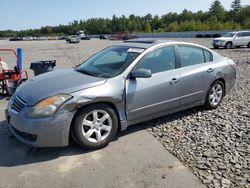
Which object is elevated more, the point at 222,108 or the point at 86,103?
the point at 86,103

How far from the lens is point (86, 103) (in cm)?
375

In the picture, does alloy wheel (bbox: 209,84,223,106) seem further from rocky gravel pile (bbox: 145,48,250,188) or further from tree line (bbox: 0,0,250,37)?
tree line (bbox: 0,0,250,37)

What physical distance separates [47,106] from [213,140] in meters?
2.63

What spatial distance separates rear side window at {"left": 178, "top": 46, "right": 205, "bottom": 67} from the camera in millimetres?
5062

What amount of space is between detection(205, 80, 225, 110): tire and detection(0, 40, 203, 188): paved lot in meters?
1.91

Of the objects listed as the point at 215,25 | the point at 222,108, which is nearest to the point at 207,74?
the point at 222,108

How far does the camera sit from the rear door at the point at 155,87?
4.26 meters

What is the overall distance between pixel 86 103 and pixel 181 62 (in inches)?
85.3

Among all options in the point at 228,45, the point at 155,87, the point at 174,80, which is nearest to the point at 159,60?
the point at 174,80

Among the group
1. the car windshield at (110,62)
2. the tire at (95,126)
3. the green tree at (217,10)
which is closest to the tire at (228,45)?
the car windshield at (110,62)

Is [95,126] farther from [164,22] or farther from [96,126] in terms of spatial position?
[164,22]

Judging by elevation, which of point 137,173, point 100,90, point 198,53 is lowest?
point 137,173

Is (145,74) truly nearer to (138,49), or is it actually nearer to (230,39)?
(138,49)

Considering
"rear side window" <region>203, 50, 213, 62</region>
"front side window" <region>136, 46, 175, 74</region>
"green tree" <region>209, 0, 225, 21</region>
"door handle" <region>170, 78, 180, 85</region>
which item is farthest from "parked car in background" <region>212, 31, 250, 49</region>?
"green tree" <region>209, 0, 225, 21</region>
